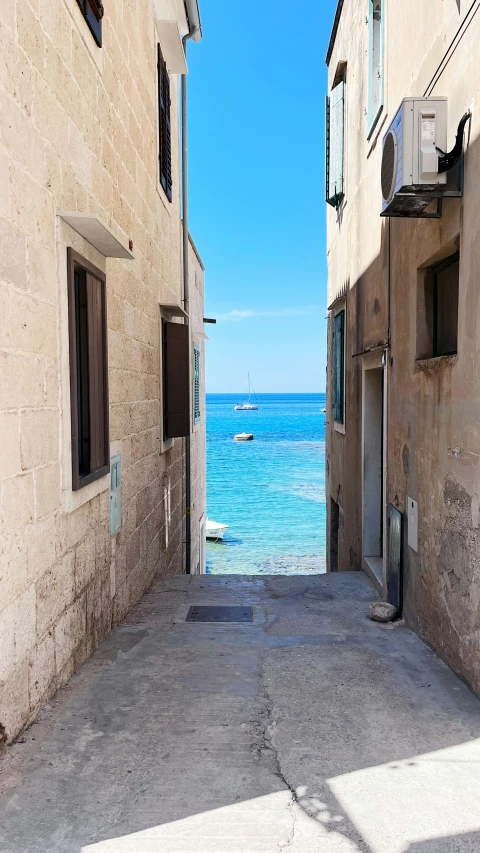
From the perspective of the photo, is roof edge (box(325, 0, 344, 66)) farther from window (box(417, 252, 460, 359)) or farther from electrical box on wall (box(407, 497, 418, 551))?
electrical box on wall (box(407, 497, 418, 551))

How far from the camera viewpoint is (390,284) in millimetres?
5715

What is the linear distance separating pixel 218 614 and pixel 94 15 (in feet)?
15.4

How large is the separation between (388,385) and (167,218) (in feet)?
12.3

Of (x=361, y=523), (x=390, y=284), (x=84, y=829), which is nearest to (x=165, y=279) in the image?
(x=390, y=284)

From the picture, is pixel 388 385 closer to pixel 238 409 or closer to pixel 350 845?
pixel 350 845

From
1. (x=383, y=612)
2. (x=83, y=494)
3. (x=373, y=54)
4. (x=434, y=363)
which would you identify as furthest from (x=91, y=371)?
(x=373, y=54)

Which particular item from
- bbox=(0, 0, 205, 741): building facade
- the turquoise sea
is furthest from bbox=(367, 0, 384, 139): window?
the turquoise sea

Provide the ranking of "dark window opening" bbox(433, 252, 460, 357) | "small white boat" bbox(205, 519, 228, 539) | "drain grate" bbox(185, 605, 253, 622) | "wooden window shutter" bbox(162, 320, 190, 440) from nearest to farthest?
"dark window opening" bbox(433, 252, 460, 357) < "drain grate" bbox(185, 605, 253, 622) < "wooden window shutter" bbox(162, 320, 190, 440) < "small white boat" bbox(205, 519, 228, 539)

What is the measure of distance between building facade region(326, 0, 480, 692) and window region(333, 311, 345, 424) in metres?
0.05

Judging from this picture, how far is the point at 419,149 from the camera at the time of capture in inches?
150

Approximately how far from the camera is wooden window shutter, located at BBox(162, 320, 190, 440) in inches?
296

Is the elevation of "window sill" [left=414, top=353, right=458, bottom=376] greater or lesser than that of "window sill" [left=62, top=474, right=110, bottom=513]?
greater

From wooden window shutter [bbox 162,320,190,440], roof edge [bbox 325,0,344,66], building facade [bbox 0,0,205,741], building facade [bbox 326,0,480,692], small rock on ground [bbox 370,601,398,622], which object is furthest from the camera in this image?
roof edge [bbox 325,0,344,66]

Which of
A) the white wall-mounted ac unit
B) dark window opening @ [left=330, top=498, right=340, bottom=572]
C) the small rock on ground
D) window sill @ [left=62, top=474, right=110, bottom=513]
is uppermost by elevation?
the white wall-mounted ac unit
